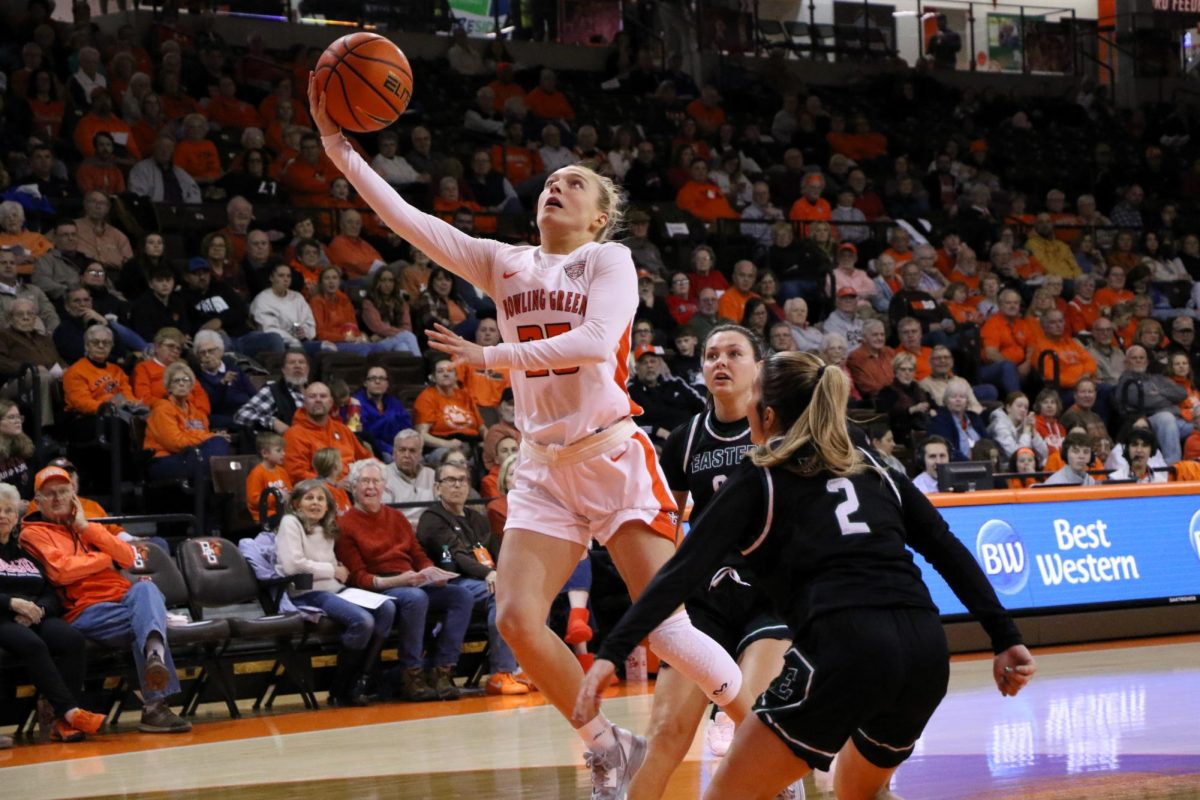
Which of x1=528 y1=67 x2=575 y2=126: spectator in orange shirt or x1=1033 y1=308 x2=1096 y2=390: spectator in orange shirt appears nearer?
x1=1033 y1=308 x2=1096 y2=390: spectator in orange shirt

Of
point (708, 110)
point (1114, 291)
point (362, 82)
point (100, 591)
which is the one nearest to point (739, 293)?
point (1114, 291)

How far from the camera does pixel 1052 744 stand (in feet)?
21.1

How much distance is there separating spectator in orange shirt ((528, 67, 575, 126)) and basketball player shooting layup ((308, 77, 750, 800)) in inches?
549

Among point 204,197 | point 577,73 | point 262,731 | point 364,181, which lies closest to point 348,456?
point 262,731

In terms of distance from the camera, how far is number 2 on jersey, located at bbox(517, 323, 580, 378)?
4.77m

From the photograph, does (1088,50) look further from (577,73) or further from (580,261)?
(580,261)

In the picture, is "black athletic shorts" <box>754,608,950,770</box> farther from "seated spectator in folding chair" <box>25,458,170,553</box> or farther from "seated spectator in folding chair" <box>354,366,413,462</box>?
"seated spectator in folding chair" <box>354,366,413,462</box>

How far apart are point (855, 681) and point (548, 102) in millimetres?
16001

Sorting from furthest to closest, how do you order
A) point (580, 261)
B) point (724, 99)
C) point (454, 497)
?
point (724, 99) → point (454, 497) → point (580, 261)

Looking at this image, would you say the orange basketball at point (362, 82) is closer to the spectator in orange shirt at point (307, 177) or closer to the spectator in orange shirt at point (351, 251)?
the spectator in orange shirt at point (351, 251)

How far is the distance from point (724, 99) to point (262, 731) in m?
14.9

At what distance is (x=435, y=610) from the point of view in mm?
Answer: 9641

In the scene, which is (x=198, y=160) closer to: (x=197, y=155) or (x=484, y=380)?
(x=197, y=155)

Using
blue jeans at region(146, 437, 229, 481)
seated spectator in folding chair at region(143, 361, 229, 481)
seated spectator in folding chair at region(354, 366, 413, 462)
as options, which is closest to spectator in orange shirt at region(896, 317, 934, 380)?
seated spectator in folding chair at region(354, 366, 413, 462)
